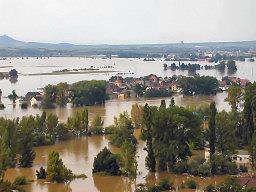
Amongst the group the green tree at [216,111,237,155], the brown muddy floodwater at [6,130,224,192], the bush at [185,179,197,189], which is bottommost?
the brown muddy floodwater at [6,130,224,192]

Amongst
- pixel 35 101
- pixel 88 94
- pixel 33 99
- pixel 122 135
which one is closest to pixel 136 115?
pixel 122 135

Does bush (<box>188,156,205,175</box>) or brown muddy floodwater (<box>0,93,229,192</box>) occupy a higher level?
bush (<box>188,156,205,175</box>)

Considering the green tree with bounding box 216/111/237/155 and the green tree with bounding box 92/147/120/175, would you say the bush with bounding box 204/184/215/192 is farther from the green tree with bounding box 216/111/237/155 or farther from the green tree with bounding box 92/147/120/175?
the green tree with bounding box 92/147/120/175

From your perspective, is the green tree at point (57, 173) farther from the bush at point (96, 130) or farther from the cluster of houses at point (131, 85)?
the cluster of houses at point (131, 85)

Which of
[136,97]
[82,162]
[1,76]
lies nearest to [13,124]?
[82,162]

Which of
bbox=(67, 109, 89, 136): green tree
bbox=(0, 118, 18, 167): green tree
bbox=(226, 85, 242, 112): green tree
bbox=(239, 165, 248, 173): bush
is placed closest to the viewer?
bbox=(239, 165, 248, 173): bush

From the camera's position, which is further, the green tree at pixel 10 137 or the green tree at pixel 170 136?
the green tree at pixel 10 137

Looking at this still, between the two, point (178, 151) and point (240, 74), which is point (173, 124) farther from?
point (240, 74)

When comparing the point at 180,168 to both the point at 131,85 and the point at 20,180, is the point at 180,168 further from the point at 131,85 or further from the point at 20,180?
the point at 131,85

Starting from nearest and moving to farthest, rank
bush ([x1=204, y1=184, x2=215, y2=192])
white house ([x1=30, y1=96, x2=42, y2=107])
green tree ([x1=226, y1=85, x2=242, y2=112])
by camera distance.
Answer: bush ([x1=204, y1=184, x2=215, y2=192]) → green tree ([x1=226, y1=85, x2=242, y2=112]) → white house ([x1=30, y1=96, x2=42, y2=107])

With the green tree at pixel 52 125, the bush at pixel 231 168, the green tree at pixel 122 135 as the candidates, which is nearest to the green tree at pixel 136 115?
the green tree at pixel 122 135

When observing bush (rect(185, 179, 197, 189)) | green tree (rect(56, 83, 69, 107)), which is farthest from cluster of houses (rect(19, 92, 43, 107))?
bush (rect(185, 179, 197, 189))

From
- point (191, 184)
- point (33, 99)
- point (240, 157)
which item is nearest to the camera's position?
point (191, 184)
